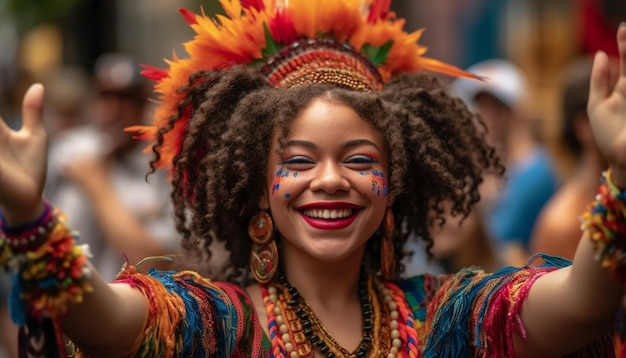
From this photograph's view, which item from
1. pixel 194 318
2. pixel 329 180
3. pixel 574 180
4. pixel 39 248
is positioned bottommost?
pixel 194 318

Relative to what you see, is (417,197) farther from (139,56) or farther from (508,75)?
(139,56)

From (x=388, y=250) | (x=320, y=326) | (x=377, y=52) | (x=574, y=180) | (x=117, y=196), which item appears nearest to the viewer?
(x=320, y=326)

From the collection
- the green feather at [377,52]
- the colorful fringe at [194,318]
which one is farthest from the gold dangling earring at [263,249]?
the green feather at [377,52]

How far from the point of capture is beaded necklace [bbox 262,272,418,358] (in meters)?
3.72

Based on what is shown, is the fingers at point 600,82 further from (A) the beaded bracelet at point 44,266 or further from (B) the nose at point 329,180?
(A) the beaded bracelet at point 44,266

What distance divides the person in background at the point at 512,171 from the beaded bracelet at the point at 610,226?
8.94 feet

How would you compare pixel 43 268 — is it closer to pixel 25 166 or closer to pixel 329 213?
pixel 25 166

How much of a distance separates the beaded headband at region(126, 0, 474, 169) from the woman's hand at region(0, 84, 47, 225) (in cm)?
90

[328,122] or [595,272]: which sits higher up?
[328,122]

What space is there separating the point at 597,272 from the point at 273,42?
58.4 inches

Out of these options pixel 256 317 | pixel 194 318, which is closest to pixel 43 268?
pixel 194 318

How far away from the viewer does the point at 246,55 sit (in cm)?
404

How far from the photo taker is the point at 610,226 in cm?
295

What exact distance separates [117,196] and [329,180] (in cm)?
294
